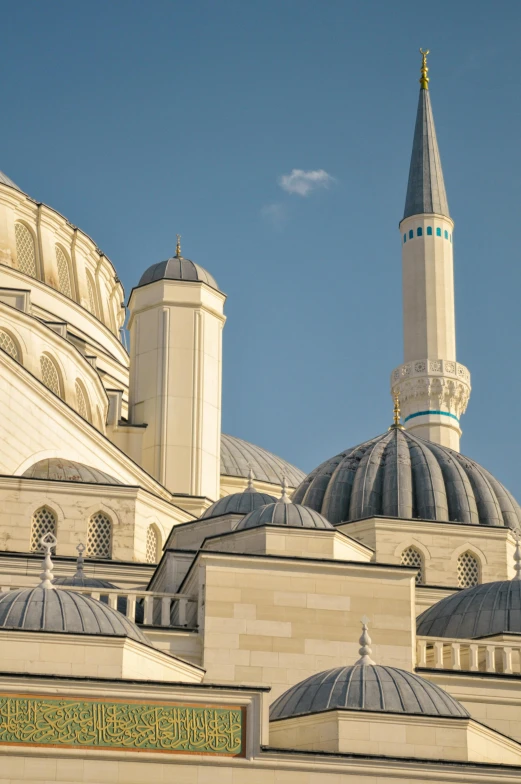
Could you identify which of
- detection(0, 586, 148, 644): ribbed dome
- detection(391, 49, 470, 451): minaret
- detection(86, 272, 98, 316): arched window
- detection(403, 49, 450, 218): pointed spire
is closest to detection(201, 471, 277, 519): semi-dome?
detection(0, 586, 148, 644): ribbed dome

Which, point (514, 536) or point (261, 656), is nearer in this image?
point (261, 656)

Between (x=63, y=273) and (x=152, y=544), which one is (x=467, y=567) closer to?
(x=152, y=544)

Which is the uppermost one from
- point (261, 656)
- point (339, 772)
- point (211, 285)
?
point (211, 285)

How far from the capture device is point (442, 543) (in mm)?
32094

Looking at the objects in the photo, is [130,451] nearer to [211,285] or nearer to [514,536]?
[211,285]

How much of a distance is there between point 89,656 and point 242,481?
60.3ft

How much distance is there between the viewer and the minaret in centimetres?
4128

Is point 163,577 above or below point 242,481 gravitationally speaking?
below

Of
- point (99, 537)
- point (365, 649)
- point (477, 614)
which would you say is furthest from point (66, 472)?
point (365, 649)

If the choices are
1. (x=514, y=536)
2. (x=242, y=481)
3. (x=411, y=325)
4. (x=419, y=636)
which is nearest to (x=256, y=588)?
(x=419, y=636)

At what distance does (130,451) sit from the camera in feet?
117

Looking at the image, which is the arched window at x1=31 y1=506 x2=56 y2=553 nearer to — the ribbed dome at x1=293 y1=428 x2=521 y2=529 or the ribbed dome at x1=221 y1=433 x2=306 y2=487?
the ribbed dome at x1=293 y1=428 x2=521 y2=529

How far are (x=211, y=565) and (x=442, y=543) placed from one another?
8.01 meters

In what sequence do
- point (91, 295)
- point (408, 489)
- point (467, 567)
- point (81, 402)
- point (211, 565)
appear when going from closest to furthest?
point (211, 565)
point (467, 567)
point (408, 489)
point (81, 402)
point (91, 295)
